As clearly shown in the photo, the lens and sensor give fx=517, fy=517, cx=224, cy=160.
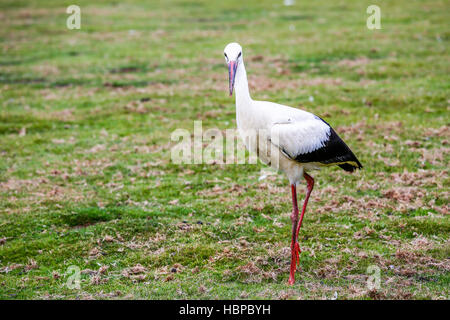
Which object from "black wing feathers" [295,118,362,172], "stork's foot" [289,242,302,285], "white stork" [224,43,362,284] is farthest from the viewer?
"black wing feathers" [295,118,362,172]

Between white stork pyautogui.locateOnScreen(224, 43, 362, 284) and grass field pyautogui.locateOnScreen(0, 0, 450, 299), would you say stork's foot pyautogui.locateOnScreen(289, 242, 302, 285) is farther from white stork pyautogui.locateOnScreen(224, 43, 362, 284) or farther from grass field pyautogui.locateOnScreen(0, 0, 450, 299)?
grass field pyautogui.locateOnScreen(0, 0, 450, 299)

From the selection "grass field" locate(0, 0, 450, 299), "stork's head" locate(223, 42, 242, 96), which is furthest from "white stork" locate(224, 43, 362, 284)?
"grass field" locate(0, 0, 450, 299)

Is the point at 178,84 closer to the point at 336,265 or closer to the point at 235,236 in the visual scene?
the point at 235,236

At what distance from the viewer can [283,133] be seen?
7.41 m

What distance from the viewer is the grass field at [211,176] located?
752 centimetres

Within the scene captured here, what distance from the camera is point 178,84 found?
19.5 meters

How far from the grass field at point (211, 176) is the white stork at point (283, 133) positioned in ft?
4.50

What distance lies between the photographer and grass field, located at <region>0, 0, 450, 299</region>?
752cm

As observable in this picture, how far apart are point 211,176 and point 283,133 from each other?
14.8 ft

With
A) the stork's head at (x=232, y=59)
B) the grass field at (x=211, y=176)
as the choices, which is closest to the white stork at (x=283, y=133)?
the stork's head at (x=232, y=59)

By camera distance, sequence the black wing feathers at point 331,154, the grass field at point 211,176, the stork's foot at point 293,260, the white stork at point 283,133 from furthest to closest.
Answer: the black wing feathers at point 331,154 → the grass field at point 211,176 → the white stork at point 283,133 → the stork's foot at point 293,260

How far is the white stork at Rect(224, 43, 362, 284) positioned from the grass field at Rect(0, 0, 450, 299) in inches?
54.0

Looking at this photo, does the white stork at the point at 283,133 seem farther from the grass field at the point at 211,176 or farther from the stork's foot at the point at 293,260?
the grass field at the point at 211,176
